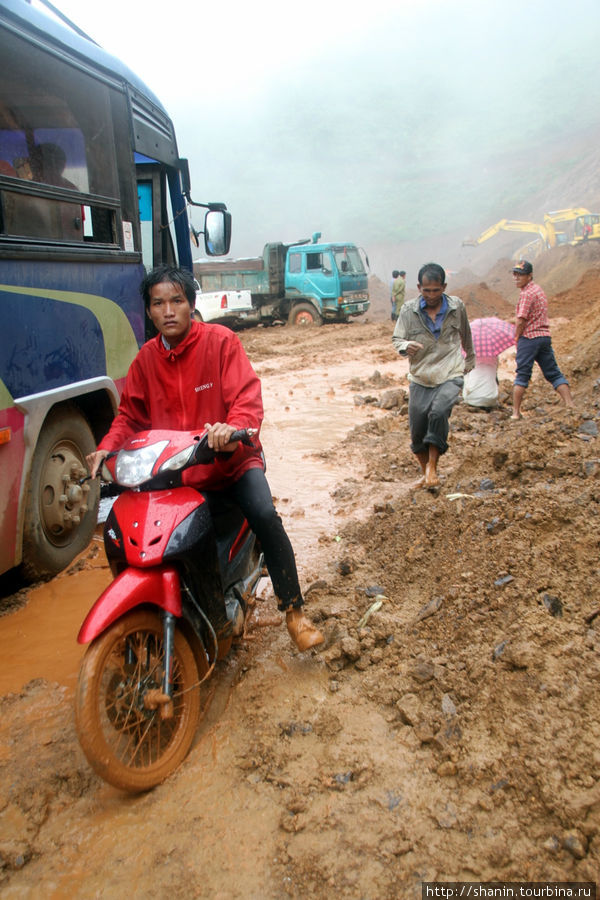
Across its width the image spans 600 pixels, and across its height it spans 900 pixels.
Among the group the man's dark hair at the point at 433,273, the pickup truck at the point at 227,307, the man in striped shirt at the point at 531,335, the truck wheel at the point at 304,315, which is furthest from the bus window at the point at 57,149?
the truck wheel at the point at 304,315

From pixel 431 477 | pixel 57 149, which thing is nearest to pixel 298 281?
pixel 431 477

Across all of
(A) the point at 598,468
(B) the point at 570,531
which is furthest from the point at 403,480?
(B) the point at 570,531

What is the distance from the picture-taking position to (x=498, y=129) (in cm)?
6862

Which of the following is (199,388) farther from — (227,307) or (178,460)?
(227,307)

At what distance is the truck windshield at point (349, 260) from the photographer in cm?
2067

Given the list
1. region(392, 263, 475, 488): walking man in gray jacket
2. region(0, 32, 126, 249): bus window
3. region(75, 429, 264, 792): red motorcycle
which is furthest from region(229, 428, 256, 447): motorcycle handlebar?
region(392, 263, 475, 488): walking man in gray jacket

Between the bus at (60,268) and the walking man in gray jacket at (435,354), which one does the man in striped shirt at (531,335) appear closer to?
the walking man in gray jacket at (435,354)

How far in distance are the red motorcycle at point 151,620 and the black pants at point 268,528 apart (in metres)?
0.22

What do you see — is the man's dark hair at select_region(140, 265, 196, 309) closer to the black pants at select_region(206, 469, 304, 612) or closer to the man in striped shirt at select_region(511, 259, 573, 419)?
the black pants at select_region(206, 469, 304, 612)

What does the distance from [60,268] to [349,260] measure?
18.2 m

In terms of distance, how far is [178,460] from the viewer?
2.45 metres

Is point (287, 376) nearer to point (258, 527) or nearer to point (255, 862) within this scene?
point (258, 527)

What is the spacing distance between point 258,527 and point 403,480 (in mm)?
3388

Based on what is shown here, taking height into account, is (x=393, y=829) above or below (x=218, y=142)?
below
